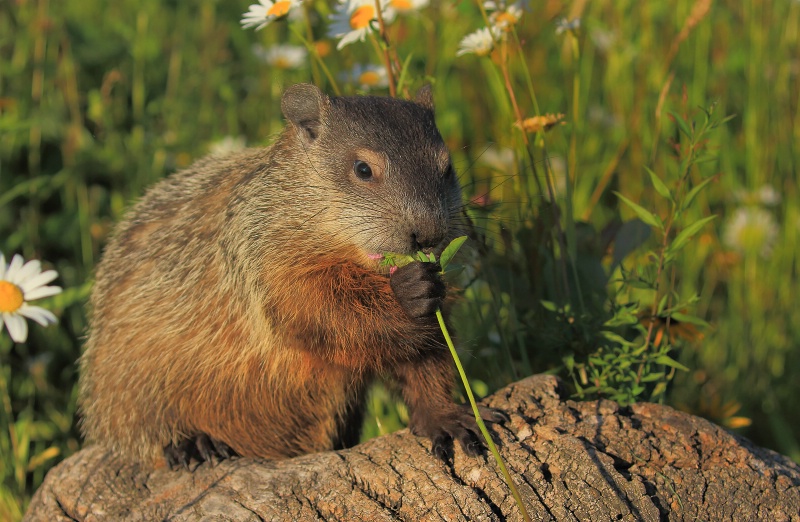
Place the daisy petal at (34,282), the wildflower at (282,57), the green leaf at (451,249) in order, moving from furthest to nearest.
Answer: the wildflower at (282,57) → the daisy petal at (34,282) → the green leaf at (451,249)

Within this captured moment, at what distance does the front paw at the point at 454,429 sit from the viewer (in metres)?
3.36

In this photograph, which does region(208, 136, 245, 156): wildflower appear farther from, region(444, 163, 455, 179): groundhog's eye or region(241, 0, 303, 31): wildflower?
region(444, 163, 455, 179): groundhog's eye

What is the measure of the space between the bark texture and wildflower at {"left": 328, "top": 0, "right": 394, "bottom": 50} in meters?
1.78

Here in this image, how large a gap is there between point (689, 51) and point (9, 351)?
542 cm

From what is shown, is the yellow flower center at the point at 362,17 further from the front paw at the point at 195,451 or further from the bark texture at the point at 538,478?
the front paw at the point at 195,451

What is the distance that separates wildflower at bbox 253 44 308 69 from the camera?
21.7 ft

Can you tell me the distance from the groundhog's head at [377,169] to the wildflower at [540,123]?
423mm

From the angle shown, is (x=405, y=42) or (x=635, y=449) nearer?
(x=635, y=449)

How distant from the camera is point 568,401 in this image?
11.7ft

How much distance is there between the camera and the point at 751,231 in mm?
6105

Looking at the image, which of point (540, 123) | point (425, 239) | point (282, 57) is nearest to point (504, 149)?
point (282, 57)

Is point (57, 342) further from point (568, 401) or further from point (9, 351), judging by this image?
point (568, 401)

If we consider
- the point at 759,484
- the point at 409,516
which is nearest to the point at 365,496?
the point at 409,516

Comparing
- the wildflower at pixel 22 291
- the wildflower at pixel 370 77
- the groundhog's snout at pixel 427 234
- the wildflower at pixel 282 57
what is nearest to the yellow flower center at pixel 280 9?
the wildflower at pixel 370 77
